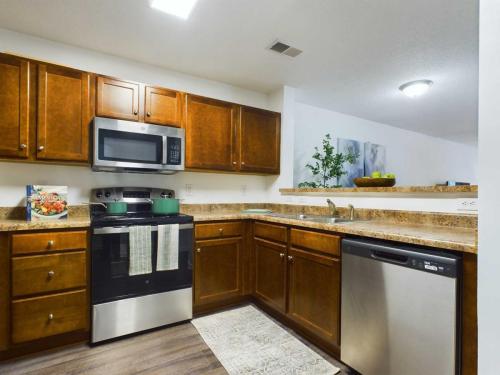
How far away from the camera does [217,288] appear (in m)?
2.40

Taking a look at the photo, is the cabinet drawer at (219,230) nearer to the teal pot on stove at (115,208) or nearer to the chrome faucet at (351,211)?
the teal pot on stove at (115,208)

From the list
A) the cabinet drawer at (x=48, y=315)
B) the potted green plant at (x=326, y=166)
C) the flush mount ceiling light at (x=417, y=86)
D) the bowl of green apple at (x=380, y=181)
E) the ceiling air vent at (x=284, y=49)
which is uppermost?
the ceiling air vent at (x=284, y=49)

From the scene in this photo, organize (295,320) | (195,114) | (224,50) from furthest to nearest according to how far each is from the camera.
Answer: (195,114)
(224,50)
(295,320)

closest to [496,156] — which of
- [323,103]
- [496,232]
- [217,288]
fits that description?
[496,232]

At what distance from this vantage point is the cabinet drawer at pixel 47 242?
5.55 feet

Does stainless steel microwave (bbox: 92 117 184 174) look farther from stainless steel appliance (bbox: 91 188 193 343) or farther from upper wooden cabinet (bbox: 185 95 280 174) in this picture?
stainless steel appliance (bbox: 91 188 193 343)

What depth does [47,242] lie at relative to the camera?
5.80 ft

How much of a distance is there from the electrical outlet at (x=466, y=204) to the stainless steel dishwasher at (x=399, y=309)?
69 cm

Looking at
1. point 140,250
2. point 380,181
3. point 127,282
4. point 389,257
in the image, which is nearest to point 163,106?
point 140,250

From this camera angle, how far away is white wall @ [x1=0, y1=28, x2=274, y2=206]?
2.15 meters

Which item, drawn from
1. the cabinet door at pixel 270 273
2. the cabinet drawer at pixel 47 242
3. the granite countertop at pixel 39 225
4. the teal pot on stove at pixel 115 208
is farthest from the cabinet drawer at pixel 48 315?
the cabinet door at pixel 270 273

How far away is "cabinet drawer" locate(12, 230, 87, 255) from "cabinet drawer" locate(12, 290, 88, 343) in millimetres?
317

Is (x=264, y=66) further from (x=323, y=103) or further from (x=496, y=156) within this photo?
(x=496, y=156)

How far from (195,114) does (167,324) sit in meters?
1.89
